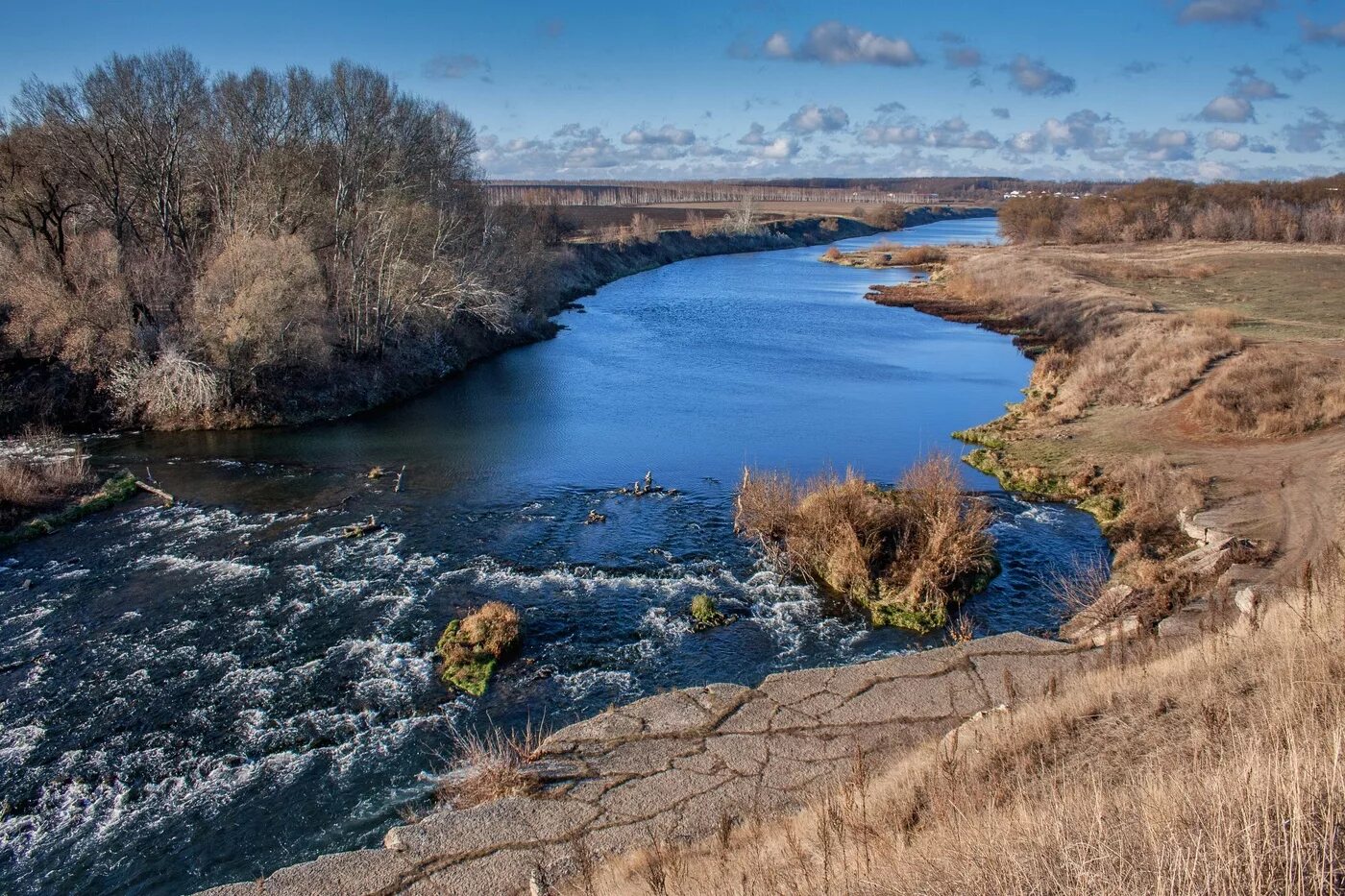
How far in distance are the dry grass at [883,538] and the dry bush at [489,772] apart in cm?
718

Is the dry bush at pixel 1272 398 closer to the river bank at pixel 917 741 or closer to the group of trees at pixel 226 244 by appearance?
the river bank at pixel 917 741

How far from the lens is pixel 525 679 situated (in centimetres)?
1363

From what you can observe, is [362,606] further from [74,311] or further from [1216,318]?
[1216,318]

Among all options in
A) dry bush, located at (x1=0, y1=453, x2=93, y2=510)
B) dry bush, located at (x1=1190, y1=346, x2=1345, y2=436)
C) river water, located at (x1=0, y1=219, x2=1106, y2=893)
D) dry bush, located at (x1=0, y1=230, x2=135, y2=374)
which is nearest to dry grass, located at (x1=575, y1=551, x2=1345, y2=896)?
river water, located at (x1=0, y1=219, x2=1106, y2=893)

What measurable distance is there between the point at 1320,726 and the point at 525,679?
32.9ft

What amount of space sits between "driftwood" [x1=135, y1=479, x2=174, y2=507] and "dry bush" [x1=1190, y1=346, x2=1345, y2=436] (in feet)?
90.6

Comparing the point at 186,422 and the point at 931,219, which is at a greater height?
the point at 931,219

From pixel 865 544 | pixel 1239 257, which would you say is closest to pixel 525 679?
pixel 865 544

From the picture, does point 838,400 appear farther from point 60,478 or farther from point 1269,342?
point 60,478

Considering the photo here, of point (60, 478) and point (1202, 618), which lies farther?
point (60, 478)

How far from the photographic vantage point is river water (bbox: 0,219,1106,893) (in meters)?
10.9

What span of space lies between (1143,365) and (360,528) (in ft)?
87.4

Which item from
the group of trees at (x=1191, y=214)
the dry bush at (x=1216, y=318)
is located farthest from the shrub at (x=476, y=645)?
the group of trees at (x=1191, y=214)

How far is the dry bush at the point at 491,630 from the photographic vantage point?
14195 mm
